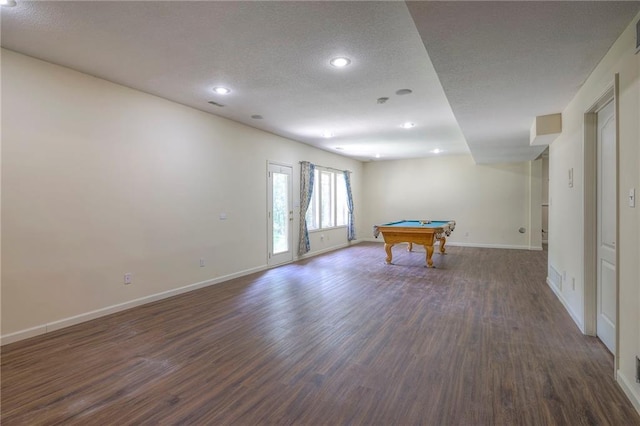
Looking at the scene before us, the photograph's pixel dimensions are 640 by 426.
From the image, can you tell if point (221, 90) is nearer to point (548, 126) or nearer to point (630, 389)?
point (548, 126)

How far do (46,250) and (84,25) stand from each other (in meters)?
2.15

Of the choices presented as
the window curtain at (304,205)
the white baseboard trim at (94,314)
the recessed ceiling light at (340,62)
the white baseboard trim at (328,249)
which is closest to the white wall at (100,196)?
the white baseboard trim at (94,314)

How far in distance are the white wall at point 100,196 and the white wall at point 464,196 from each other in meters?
6.09

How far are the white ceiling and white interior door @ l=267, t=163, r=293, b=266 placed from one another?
6.56ft

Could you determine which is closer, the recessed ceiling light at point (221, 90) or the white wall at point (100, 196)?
→ the white wall at point (100, 196)

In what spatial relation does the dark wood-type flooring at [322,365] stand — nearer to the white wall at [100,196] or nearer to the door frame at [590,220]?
the door frame at [590,220]

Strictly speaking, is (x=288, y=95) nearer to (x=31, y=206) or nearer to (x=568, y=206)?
(x=31, y=206)

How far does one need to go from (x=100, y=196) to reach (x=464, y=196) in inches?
348

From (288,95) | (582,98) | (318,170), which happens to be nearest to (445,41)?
(582,98)

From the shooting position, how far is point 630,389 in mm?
A: 2041

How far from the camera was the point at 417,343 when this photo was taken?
2904 mm

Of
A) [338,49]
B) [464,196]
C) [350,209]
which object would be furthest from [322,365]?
[464,196]

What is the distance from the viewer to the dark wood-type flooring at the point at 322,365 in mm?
1938

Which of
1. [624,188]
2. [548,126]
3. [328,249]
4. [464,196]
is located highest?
[548,126]
